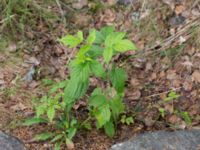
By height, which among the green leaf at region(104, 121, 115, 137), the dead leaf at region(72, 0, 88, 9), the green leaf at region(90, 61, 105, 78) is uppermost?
the dead leaf at region(72, 0, 88, 9)

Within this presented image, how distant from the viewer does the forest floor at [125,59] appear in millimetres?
3355

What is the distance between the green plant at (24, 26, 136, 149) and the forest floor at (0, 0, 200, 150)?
105mm

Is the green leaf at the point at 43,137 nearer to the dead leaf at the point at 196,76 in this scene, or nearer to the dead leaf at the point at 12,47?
the dead leaf at the point at 12,47

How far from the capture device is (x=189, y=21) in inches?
160

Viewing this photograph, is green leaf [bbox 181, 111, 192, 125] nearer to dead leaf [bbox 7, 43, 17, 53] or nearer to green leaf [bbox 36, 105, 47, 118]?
green leaf [bbox 36, 105, 47, 118]

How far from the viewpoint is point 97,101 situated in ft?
9.93

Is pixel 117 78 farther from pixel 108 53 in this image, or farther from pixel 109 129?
pixel 109 129

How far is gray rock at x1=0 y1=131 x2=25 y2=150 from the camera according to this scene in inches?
124

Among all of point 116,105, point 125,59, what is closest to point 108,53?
point 116,105

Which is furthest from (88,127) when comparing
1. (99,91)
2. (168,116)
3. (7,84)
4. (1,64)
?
(1,64)

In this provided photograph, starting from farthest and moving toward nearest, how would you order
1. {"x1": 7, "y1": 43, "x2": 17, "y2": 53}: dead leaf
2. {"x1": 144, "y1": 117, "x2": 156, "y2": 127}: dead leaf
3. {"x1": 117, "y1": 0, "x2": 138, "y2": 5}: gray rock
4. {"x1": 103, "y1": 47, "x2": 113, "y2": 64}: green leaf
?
{"x1": 117, "y1": 0, "x2": 138, "y2": 5}: gray rock
{"x1": 7, "y1": 43, "x2": 17, "y2": 53}: dead leaf
{"x1": 144, "y1": 117, "x2": 156, "y2": 127}: dead leaf
{"x1": 103, "y1": 47, "x2": 113, "y2": 64}: green leaf

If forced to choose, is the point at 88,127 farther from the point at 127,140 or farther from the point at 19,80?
the point at 19,80

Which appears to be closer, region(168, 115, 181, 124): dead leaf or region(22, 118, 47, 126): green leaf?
region(22, 118, 47, 126): green leaf

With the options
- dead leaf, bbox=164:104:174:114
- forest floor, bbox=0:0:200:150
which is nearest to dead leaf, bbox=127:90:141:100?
forest floor, bbox=0:0:200:150
